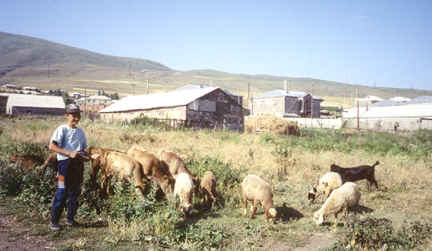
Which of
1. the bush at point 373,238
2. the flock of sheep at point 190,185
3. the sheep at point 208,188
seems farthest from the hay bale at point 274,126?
the bush at point 373,238

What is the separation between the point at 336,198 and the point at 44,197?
6.55 metres

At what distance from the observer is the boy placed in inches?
215

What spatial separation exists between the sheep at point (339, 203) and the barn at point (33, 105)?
5399cm

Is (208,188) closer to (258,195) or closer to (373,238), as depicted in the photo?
(258,195)

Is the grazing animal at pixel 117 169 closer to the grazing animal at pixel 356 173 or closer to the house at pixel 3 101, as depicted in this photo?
the grazing animal at pixel 356 173

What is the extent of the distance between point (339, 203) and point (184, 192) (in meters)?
3.51

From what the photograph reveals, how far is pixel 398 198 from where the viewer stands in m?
9.09

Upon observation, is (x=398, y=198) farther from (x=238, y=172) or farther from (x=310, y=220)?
(x=238, y=172)

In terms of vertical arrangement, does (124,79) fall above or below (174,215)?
above

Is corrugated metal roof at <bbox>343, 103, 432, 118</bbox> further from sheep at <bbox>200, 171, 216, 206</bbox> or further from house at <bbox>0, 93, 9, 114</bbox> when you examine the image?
house at <bbox>0, 93, 9, 114</bbox>

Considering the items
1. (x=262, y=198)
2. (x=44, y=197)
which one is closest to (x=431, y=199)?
(x=262, y=198)

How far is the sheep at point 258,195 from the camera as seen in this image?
6939 mm

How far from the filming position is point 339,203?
23.0 feet

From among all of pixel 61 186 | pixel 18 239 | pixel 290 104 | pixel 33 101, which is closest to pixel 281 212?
pixel 61 186
